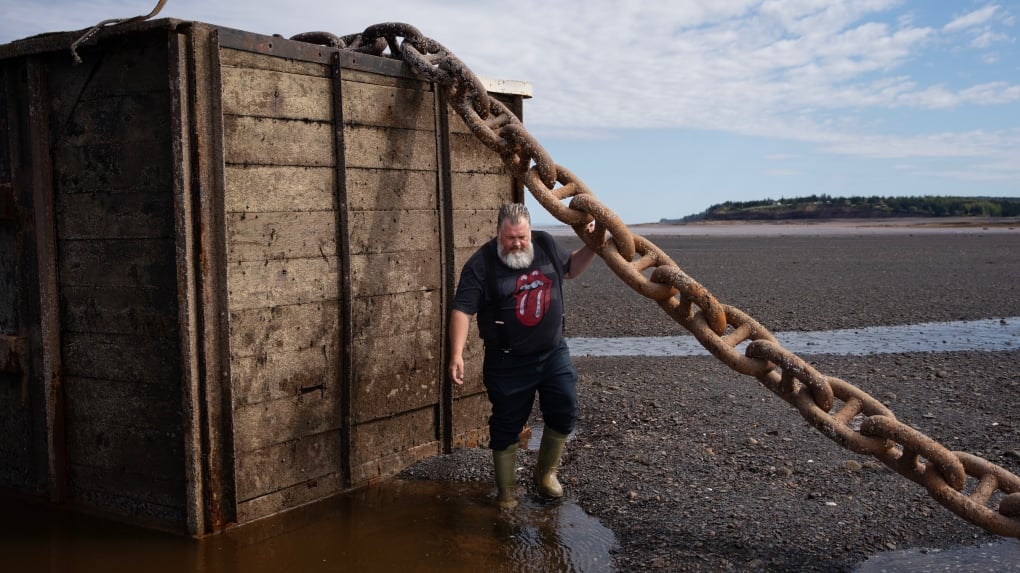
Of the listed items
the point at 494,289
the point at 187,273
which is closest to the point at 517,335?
the point at 494,289

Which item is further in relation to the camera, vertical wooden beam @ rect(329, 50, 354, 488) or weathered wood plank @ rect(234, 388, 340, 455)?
vertical wooden beam @ rect(329, 50, 354, 488)

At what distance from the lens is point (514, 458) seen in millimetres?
6023

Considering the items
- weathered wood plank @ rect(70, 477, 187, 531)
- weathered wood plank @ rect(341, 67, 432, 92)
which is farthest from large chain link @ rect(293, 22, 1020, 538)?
weathered wood plank @ rect(70, 477, 187, 531)

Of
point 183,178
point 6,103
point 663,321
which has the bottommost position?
point 663,321

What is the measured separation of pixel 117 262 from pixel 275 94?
1.43 m

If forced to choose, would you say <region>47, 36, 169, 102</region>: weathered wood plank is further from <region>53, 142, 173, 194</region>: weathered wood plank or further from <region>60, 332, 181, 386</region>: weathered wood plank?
<region>60, 332, 181, 386</region>: weathered wood plank

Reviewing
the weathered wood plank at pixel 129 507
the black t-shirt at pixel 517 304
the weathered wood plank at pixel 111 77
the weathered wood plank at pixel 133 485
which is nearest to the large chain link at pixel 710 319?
the black t-shirt at pixel 517 304

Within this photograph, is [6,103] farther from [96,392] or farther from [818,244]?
[818,244]

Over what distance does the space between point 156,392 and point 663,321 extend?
1055 centimetres

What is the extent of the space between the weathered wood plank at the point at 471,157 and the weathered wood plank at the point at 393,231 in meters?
0.50

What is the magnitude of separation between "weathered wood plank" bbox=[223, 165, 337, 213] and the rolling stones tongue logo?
138 cm

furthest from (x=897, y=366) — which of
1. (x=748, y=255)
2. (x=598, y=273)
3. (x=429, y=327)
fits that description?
(x=748, y=255)

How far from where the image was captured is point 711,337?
5.53m

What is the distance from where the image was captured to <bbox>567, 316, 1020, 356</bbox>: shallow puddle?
11703 mm
